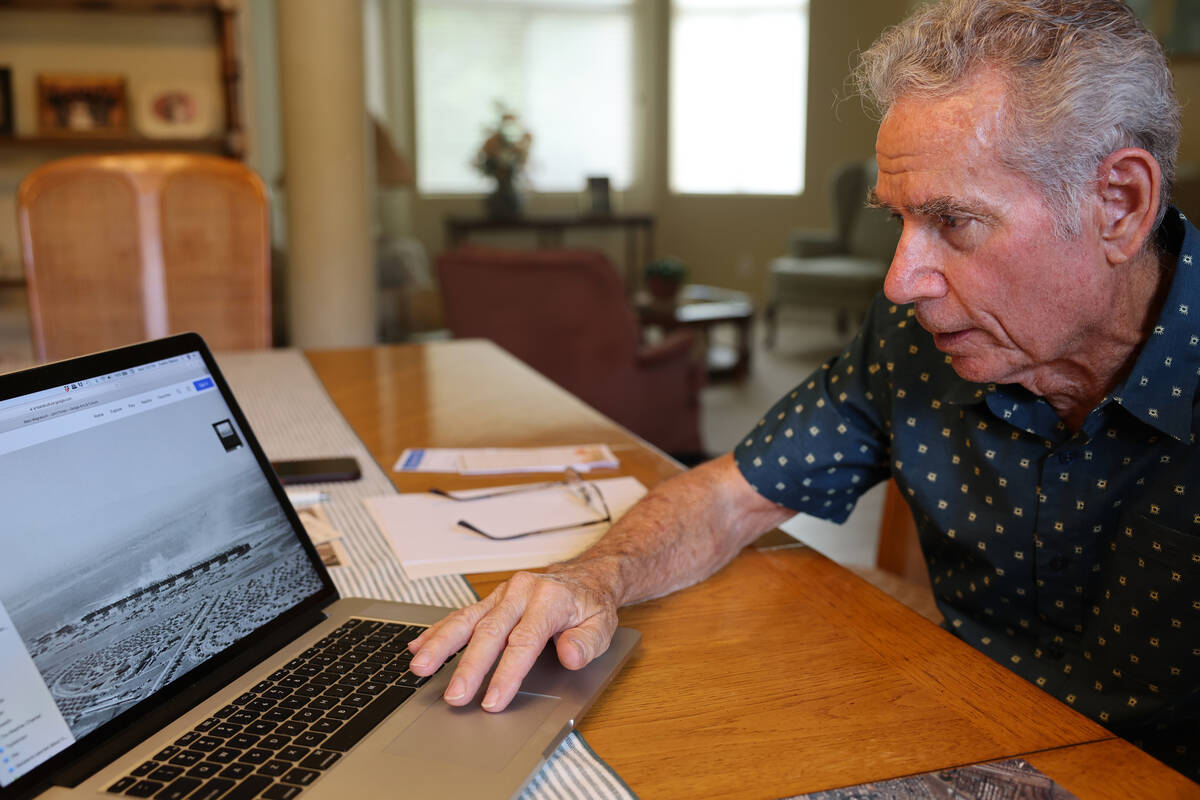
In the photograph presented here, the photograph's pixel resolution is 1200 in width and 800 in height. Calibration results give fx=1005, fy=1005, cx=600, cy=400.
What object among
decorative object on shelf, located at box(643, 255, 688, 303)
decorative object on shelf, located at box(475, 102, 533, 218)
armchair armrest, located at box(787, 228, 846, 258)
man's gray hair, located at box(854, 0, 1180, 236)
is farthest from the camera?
decorative object on shelf, located at box(475, 102, 533, 218)

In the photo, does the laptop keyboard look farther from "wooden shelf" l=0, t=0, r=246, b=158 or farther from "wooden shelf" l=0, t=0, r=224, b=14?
"wooden shelf" l=0, t=0, r=224, b=14

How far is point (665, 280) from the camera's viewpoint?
193 inches

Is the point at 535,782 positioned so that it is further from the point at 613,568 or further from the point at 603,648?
the point at 613,568

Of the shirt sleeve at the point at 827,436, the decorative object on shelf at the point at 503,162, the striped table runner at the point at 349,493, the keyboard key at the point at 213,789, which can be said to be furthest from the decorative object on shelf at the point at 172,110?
the keyboard key at the point at 213,789

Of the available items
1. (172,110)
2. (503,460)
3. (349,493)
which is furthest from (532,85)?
(349,493)

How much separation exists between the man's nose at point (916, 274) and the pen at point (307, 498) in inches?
25.3

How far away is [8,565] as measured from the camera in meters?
0.56

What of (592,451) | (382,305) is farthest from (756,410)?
(592,451)

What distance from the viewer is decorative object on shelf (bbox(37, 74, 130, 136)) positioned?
368 centimetres

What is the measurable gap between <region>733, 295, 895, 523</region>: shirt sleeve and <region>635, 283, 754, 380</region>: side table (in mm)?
3482

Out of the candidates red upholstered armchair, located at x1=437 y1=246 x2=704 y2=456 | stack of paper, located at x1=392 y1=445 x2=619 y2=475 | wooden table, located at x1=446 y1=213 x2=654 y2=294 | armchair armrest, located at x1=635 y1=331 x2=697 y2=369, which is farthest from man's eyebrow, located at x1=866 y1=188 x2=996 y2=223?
A: wooden table, located at x1=446 y1=213 x2=654 y2=294

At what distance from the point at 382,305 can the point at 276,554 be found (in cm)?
477

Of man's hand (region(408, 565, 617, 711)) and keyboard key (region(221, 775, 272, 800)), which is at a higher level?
man's hand (region(408, 565, 617, 711))

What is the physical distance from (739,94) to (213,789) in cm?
722
